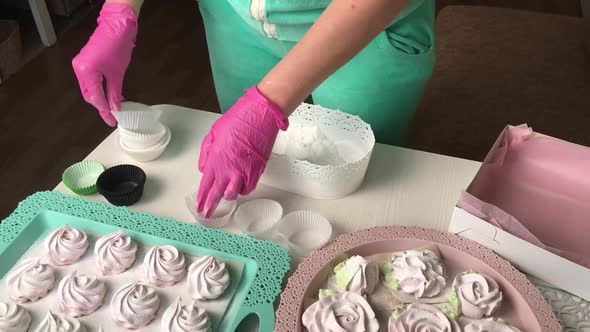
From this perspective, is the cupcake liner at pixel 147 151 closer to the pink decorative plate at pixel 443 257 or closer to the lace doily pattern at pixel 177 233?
the lace doily pattern at pixel 177 233

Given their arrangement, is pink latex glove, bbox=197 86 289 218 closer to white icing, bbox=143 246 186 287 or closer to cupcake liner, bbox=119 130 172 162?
white icing, bbox=143 246 186 287

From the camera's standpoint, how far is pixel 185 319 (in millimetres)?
793

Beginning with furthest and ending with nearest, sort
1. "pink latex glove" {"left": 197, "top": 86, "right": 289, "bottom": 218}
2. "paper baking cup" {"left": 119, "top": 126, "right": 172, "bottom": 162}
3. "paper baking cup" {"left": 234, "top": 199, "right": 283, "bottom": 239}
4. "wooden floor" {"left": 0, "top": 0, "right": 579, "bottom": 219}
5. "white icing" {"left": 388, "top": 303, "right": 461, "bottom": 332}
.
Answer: "wooden floor" {"left": 0, "top": 0, "right": 579, "bottom": 219}
"paper baking cup" {"left": 119, "top": 126, "right": 172, "bottom": 162}
"paper baking cup" {"left": 234, "top": 199, "right": 283, "bottom": 239}
"pink latex glove" {"left": 197, "top": 86, "right": 289, "bottom": 218}
"white icing" {"left": 388, "top": 303, "right": 461, "bottom": 332}

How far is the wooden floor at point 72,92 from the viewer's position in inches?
77.9

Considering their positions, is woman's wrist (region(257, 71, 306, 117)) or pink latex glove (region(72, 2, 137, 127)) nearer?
woman's wrist (region(257, 71, 306, 117))

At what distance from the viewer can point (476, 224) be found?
2.69ft

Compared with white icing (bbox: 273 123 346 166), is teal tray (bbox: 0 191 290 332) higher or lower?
lower

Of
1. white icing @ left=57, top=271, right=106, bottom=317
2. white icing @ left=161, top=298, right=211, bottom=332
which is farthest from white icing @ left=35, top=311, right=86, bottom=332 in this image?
white icing @ left=161, top=298, right=211, bottom=332

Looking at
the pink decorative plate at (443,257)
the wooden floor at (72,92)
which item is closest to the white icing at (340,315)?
the pink decorative plate at (443,257)

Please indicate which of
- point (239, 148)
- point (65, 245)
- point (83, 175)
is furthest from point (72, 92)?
point (239, 148)

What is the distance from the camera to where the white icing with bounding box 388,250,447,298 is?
31.6 inches

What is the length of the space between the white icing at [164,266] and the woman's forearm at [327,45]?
0.27 m

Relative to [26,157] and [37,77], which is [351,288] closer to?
[26,157]

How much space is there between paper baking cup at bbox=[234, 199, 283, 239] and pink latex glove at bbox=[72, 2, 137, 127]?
12.2 inches
